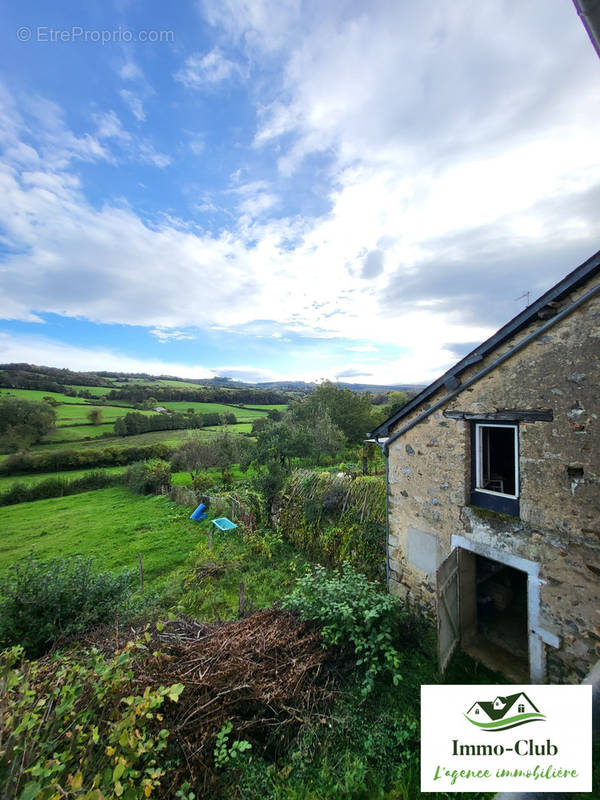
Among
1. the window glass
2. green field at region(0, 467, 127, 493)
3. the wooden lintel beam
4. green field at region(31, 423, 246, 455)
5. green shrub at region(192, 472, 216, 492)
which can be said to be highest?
the wooden lintel beam

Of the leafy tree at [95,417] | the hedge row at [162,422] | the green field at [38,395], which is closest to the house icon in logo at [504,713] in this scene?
the hedge row at [162,422]

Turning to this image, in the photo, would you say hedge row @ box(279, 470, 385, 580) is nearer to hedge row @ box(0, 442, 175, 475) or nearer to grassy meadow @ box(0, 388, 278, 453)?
grassy meadow @ box(0, 388, 278, 453)

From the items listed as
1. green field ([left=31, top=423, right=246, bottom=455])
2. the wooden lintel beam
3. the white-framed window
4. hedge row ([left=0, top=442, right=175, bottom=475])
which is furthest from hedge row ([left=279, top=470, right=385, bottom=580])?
hedge row ([left=0, top=442, right=175, bottom=475])

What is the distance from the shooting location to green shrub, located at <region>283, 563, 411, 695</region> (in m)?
5.16

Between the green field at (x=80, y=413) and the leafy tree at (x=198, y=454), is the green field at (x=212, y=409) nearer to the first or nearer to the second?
the green field at (x=80, y=413)

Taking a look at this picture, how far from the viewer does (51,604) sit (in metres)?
6.03

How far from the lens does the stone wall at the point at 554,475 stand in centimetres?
434

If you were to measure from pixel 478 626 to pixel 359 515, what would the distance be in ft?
11.8

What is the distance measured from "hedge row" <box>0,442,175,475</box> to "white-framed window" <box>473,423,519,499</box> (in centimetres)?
3090

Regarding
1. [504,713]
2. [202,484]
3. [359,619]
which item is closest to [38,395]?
[202,484]

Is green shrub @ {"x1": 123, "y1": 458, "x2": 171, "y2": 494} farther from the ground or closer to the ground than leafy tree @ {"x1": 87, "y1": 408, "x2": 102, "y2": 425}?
closer to the ground

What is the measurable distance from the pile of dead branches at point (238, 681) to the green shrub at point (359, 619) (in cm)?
35

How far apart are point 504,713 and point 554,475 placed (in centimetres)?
318

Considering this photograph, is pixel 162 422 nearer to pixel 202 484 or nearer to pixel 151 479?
pixel 151 479
